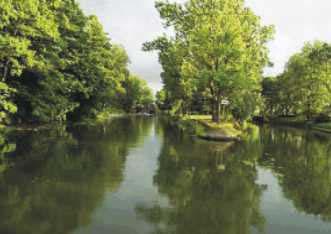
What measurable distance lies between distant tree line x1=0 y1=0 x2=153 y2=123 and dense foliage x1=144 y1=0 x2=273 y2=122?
27.7ft

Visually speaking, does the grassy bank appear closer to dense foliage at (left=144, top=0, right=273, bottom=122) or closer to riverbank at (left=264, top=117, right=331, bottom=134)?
riverbank at (left=264, top=117, right=331, bottom=134)

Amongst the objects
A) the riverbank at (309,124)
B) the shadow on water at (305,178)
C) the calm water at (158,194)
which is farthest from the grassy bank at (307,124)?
the calm water at (158,194)

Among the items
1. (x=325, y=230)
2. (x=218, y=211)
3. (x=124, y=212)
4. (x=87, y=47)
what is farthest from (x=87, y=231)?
(x=87, y=47)

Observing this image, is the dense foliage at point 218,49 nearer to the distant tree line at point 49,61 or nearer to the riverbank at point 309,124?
the distant tree line at point 49,61

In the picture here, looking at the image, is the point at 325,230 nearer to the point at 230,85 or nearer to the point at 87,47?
the point at 230,85

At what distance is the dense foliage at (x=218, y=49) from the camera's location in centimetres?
2845

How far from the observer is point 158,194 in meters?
9.80

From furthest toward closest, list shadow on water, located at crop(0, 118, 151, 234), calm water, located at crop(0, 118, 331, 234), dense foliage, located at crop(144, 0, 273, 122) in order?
dense foliage, located at crop(144, 0, 273, 122), calm water, located at crop(0, 118, 331, 234), shadow on water, located at crop(0, 118, 151, 234)

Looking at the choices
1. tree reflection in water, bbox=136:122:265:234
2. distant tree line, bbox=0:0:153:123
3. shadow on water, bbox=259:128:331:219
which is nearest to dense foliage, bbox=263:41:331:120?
distant tree line, bbox=0:0:153:123

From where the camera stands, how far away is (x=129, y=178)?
1166 cm

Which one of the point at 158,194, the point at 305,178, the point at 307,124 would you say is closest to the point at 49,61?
the point at 158,194

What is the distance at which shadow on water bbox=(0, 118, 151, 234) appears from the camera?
7.16 meters

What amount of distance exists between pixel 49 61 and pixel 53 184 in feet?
61.6

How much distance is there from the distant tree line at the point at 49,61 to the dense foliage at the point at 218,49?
8.44 meters
